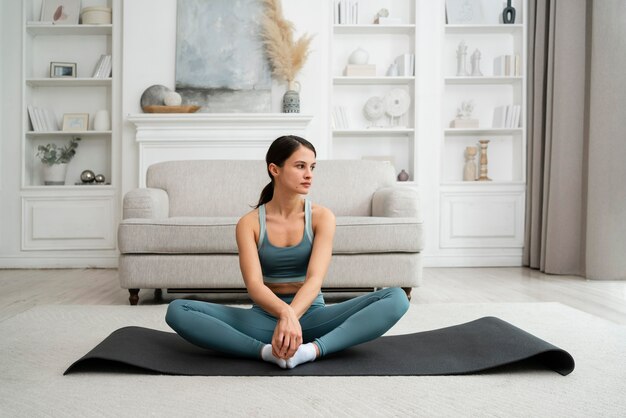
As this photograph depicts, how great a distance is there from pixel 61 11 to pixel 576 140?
4233 millimetres

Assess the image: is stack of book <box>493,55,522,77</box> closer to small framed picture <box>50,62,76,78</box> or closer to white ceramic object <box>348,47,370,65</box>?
white ceramic object <box>348,47,370,65</box>

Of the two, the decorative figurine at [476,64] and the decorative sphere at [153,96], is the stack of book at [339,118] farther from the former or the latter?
the decorative sphere at [153,96]

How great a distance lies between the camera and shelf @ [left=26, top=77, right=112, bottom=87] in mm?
5238

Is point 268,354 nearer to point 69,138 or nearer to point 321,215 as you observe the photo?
point 321,215

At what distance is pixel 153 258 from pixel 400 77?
2.89 m

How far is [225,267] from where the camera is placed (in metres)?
3.20

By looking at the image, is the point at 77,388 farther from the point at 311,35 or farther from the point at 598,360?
the point at 311,35

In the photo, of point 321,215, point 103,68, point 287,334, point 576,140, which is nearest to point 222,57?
point 103,68

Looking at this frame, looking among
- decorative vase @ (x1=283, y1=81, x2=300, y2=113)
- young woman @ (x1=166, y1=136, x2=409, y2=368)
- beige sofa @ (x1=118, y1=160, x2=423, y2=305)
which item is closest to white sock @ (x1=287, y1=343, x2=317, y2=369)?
young woman @ (x1=166, y1=136, x2=409, y2=368)

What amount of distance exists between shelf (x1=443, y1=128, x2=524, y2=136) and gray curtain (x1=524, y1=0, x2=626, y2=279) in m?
0.20

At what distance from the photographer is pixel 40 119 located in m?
5.29

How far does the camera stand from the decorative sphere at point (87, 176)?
5.27 m

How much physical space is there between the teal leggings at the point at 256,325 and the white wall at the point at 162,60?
11.0ft

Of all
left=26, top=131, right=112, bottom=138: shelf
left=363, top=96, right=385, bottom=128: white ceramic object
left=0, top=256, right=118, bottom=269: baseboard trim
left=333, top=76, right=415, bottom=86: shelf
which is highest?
left=333, top=76, right=415, bottom=86: shelf
